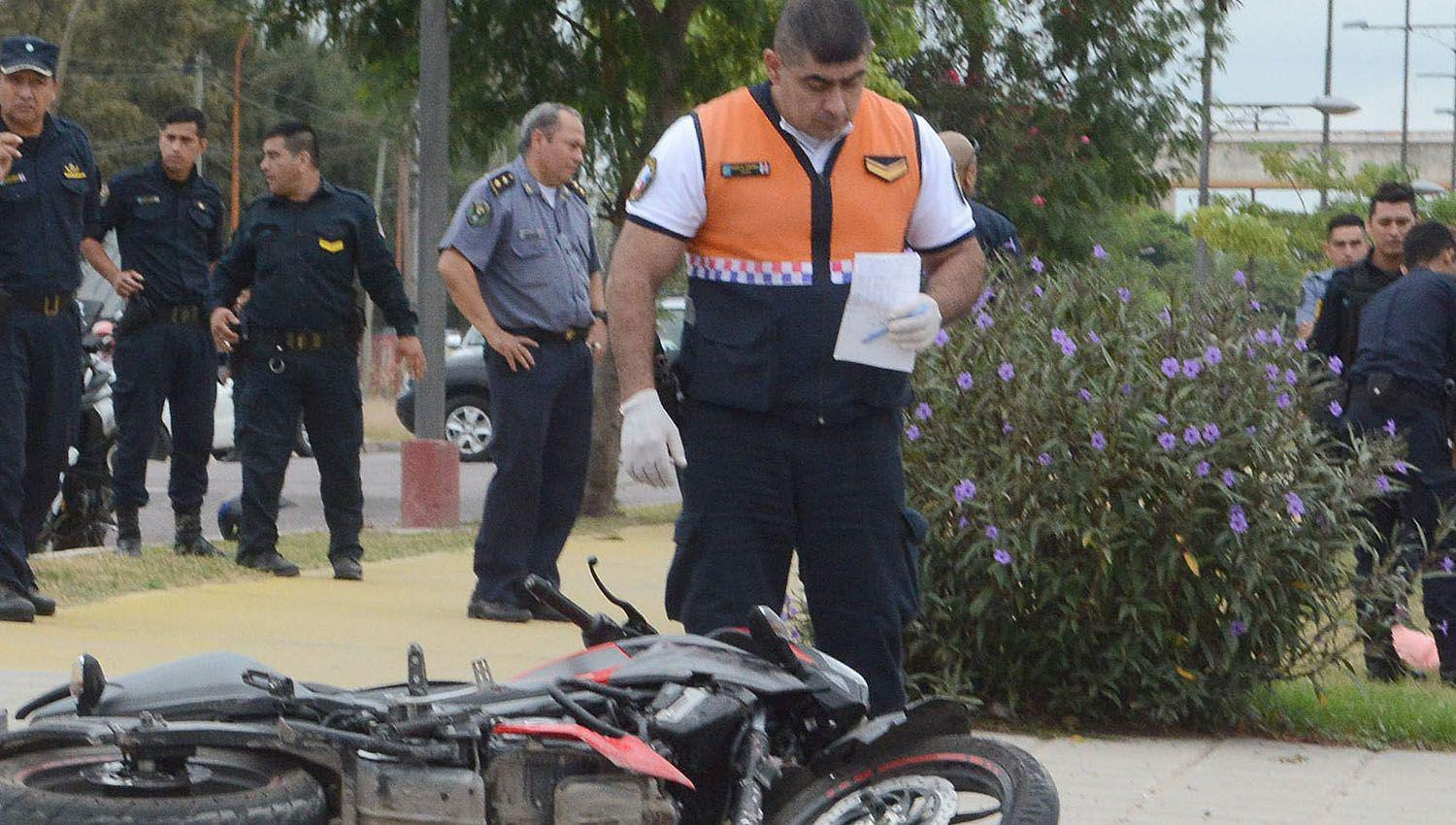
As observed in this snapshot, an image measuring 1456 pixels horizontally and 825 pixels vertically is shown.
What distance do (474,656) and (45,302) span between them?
6.87 ft

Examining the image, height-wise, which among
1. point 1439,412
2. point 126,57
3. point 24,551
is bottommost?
point 24,551

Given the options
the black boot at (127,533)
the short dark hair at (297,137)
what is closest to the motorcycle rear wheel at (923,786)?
the short dark hair at (297,137)

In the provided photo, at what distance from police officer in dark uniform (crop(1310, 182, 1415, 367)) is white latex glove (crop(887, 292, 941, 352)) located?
16.7ft

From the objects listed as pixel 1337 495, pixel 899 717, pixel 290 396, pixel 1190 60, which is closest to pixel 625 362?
pixel 899 717

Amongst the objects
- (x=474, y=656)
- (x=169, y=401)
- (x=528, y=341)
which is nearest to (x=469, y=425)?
(x=169, y=401)

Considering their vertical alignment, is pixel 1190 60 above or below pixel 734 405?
above

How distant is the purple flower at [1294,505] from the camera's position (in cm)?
Answer: 620

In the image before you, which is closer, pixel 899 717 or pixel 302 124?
pixel 899 717

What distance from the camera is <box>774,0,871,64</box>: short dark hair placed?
4242mm

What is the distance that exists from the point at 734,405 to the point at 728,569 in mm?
344

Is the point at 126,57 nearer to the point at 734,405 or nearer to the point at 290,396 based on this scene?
the point at 290,396

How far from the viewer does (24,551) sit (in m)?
7.83

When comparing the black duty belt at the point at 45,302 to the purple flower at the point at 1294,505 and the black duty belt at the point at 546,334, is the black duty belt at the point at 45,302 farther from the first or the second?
the purple flower at the point at 1294,505

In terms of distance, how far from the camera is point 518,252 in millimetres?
8359
